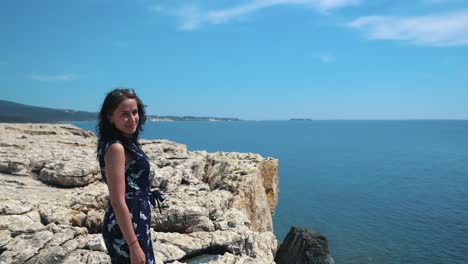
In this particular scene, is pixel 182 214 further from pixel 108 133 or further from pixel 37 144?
pixel 37 144

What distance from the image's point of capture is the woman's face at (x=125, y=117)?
5.54m

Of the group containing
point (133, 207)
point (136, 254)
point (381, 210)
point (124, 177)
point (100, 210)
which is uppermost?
point (124, 177)

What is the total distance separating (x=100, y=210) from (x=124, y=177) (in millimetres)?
7412

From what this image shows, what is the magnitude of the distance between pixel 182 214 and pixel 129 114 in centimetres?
667

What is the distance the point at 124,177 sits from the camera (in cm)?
528

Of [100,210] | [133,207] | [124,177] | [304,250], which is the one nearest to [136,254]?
[133,207]

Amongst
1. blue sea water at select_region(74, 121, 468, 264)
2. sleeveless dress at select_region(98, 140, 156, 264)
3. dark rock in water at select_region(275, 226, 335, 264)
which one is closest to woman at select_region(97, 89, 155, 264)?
sleeveless dress at select_region(98, 140, 156, 264)

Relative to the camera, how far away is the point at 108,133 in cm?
554

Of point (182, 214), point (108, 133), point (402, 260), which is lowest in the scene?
point (402, 260)

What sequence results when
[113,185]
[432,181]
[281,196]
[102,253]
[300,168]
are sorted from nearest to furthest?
[113,185] → [102,253] → [281,196] → [432,181] → [300,168]

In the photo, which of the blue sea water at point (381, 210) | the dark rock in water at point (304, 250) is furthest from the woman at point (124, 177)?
the blue sea water at point (381, 210)

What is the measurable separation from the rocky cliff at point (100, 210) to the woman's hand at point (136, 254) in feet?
13.5

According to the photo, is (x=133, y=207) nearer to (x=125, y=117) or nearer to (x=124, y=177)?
(x=124, y=177)

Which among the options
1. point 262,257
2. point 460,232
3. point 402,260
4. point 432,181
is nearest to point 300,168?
point 432,181
